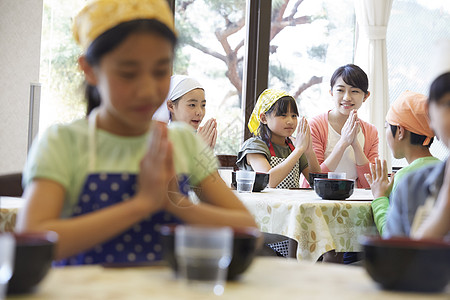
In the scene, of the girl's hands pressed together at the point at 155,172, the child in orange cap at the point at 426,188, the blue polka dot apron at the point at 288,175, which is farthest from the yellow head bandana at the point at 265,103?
the girl's hands pressed together at the point at 155,172

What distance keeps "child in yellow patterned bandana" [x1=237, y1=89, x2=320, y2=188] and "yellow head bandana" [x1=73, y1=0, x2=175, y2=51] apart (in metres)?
2.18

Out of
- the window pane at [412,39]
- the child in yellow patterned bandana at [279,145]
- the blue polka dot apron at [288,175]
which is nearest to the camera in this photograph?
the child in yellow patterned bandana at [279,145]

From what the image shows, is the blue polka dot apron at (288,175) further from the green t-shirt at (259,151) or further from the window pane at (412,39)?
the window pane at (412,39)

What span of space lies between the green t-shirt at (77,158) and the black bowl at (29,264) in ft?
1.17

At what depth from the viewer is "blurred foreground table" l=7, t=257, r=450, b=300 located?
80 cm

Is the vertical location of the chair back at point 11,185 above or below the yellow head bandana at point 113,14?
below

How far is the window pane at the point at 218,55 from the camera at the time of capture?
4.90 meters

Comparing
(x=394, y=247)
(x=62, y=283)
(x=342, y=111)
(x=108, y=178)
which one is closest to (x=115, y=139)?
(x=108, y=178)

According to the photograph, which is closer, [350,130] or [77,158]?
[77,158]

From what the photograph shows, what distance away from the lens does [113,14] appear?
124 centimetres

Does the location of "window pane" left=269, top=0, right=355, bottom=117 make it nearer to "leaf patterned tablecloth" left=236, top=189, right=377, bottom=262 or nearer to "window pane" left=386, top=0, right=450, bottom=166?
"window pane" left=386, top=0, right=450, bottom=166

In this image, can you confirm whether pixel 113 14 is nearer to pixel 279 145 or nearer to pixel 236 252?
pixel 236 252

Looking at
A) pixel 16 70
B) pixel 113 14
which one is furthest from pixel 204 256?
pixel 16 70

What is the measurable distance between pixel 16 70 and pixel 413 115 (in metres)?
2.58
